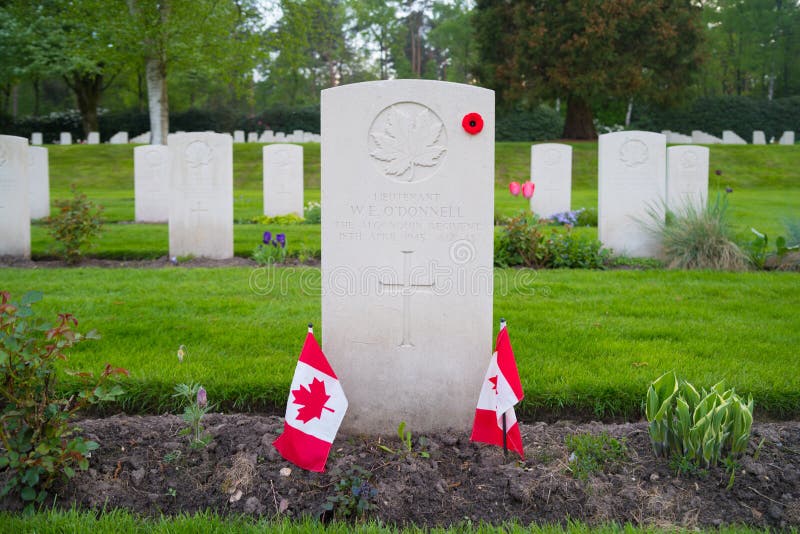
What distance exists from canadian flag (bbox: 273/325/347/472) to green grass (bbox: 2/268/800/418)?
14.5 inches

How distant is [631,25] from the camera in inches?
1051

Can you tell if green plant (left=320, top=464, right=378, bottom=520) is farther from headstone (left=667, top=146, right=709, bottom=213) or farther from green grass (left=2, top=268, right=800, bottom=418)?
headstone (left=667, top=146, right=709, bottom=213)

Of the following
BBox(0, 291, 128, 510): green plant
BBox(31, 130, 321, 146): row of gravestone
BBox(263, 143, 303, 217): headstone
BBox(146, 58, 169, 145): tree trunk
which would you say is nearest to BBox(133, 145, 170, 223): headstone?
BBox(263, 143, 303, 217): headstone

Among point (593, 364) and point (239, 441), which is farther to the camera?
point (593, 364)

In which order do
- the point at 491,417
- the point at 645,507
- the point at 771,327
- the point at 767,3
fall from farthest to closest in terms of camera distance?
Result: 1. the point at 767,3
2. the point at 771,327
3. the point at 491,417
4. the point at 645,507

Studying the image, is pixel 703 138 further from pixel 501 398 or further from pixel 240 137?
pixel 501 398

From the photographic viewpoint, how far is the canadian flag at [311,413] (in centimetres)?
288

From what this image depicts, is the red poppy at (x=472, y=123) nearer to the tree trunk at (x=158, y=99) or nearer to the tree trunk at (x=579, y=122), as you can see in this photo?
the tree trunk at (x=158, y=99)

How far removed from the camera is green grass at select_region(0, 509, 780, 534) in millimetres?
2326

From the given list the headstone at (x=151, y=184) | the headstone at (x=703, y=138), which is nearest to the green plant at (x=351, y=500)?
the headstone at (x=151, y=184)

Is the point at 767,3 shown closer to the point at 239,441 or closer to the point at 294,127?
the point at 294,127

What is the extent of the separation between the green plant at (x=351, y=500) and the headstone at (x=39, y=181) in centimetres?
1172

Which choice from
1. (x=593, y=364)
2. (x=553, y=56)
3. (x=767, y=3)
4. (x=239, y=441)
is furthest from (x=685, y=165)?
(x=767, y=3)

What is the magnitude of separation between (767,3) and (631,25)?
23707 millimetres
